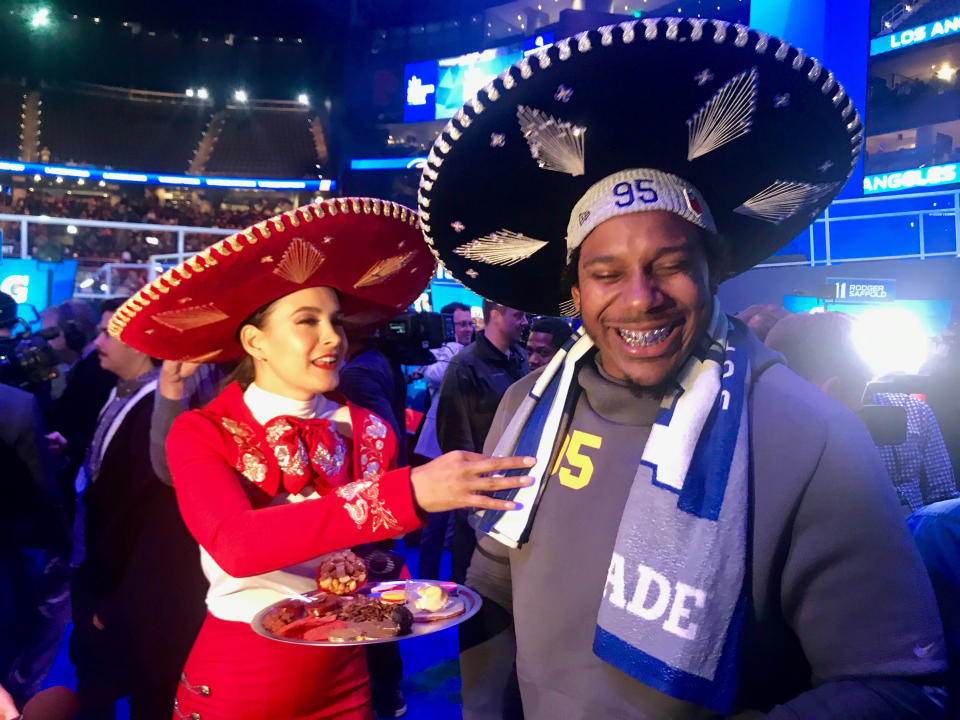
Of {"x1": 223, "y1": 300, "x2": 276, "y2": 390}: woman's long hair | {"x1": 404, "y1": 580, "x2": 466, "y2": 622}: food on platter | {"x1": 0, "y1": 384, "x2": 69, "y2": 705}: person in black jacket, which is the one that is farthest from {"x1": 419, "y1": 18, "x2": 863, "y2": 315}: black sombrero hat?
{"x1": 0, "y1": 384, "x2": 69, "y2": 705}: person in black jacket

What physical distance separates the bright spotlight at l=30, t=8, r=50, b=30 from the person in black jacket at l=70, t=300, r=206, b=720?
29.6m

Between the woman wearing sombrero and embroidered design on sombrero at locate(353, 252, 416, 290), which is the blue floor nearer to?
the woman wearing sombrero

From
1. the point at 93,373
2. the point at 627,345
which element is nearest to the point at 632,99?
the point at 627,345

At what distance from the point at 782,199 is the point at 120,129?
103 feet

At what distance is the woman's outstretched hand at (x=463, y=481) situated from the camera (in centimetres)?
118

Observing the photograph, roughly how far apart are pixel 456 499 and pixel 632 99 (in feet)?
2.63

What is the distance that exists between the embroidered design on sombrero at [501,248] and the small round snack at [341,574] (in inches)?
32.3

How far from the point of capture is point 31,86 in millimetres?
26328

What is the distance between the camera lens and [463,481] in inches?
49.0

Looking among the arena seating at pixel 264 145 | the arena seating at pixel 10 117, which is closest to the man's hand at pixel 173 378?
the arena seating at pixel 264 145

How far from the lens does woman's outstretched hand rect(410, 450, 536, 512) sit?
1176mm

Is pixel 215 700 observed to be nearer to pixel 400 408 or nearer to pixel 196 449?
pixel 196 449

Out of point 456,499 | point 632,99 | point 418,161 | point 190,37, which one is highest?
point 190,37

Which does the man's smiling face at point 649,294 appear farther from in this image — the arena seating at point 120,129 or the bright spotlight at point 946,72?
the arena seating at point 120,129
